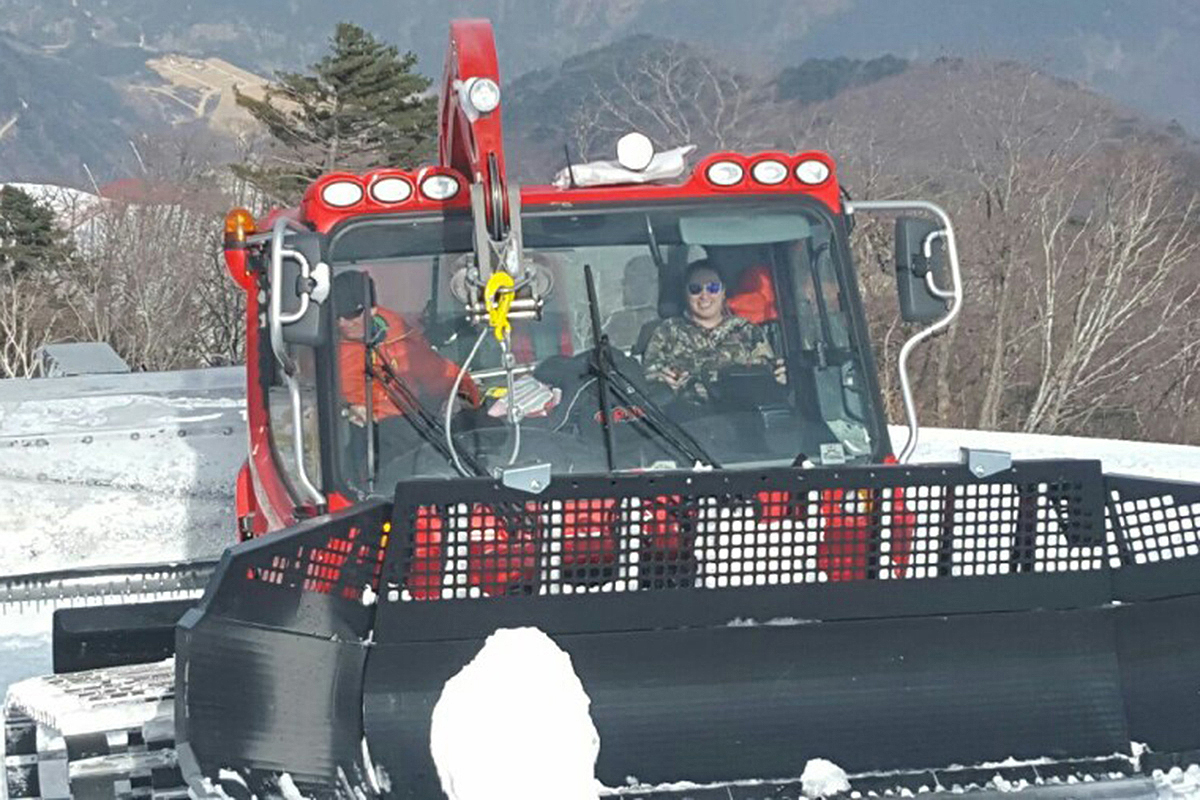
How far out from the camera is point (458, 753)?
3695 mm

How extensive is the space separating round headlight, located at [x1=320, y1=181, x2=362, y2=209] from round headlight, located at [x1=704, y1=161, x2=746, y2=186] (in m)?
1.00

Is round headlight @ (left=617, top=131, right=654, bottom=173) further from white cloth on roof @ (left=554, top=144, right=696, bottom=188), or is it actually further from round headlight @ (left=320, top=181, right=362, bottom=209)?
round headlight @ (left=320, top=181, right=362, bottom=209)

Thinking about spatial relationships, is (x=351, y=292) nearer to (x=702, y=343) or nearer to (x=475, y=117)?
(x=475, y=117)

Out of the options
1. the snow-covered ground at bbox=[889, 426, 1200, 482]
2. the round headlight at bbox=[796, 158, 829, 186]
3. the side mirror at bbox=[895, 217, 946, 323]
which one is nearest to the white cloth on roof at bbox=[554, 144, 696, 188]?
the round headlight at bbox=[796, 158, 829, 186]

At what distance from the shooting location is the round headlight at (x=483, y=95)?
5.21 metres

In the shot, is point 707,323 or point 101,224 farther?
point 101,224

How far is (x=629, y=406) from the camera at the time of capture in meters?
4.84

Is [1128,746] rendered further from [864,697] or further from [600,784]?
[600,784]

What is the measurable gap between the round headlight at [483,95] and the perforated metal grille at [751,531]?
152cm

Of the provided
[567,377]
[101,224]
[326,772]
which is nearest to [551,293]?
[567,377]

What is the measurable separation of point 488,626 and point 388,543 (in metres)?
0.29

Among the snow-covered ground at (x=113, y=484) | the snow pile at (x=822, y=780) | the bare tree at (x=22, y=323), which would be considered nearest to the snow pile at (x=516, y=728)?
the snow pile at (x=822, y=780)

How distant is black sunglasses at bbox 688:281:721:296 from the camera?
5.18 metres

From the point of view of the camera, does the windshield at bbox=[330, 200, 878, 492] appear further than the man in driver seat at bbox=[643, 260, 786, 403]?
No
